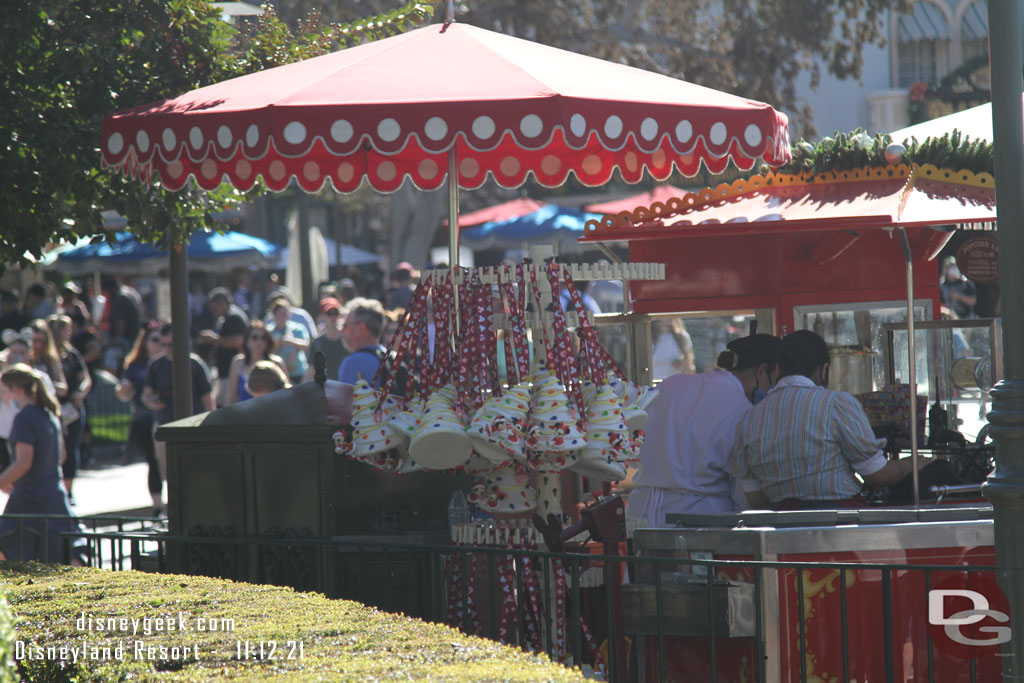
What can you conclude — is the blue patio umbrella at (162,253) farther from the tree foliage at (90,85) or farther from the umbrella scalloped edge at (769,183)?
the umbrella scalloped edge at (769,183)

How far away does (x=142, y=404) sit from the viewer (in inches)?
496

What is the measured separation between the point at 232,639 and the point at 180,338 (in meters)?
5.43

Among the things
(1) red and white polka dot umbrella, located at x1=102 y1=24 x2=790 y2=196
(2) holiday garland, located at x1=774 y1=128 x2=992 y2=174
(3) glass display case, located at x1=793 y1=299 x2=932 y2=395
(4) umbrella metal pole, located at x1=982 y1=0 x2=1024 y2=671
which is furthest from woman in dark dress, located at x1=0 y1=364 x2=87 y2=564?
(4) umbrella metal pole, located at x1=982 y1=0 x2=1024 y2=671

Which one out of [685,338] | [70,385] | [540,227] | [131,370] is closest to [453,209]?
[685,338]

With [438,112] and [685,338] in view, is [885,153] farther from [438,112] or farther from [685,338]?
[685,338]

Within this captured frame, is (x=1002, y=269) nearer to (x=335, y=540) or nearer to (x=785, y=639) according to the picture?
(x=785, y=639)

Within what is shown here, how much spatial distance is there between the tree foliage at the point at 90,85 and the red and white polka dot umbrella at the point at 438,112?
60cm

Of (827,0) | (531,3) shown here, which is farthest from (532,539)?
(827,0)

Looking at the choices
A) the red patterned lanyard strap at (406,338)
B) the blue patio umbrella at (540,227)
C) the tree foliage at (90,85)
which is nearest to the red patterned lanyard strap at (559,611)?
the red patterned lanyard strap at (406,338)

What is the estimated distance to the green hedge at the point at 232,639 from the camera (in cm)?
363

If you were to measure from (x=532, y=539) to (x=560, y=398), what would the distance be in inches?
25.2

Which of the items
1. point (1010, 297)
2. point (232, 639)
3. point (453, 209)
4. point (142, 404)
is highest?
point (453, 209)

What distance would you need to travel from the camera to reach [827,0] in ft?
64.1

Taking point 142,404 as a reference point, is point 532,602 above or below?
below
